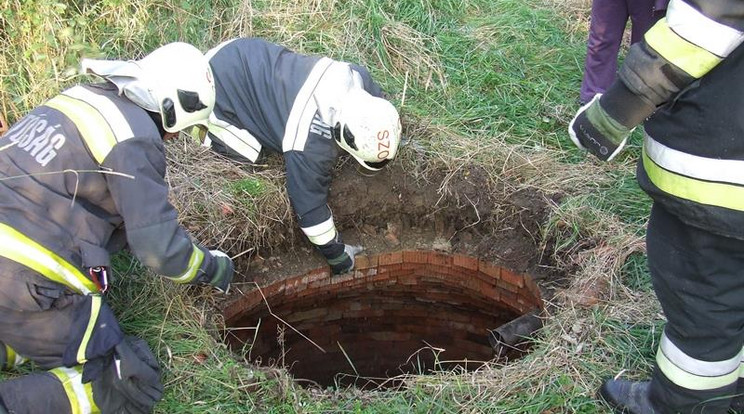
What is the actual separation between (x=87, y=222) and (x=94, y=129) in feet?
1.17

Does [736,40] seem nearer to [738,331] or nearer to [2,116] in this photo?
[738,331]

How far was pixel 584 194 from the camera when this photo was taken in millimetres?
3801

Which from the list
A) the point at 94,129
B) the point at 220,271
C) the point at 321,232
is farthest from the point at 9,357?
the point at 321,232

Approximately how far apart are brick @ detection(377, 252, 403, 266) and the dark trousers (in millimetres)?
1523

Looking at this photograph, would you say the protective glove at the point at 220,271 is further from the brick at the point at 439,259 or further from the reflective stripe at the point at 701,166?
the reflective stripe at the point at 701,166

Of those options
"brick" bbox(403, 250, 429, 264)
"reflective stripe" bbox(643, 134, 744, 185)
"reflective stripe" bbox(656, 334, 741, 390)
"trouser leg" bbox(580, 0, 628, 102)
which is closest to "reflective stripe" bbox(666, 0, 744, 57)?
"reflective stripe" bbox(643, 134, 744, 185)

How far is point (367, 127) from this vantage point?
336cm

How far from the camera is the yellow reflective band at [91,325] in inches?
107

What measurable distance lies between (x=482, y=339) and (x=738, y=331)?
79.8 inches

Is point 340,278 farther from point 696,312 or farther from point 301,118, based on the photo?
point 696,312

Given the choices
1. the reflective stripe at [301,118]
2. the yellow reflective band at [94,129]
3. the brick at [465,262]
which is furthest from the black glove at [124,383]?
the brick at [465,262]

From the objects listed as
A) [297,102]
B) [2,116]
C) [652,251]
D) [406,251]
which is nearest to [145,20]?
[2,116]

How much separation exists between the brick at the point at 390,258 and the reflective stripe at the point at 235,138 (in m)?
0.94

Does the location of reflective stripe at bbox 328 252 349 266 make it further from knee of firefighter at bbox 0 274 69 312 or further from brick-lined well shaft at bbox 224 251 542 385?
knee of firefighter at bbox 0 274 69 312
